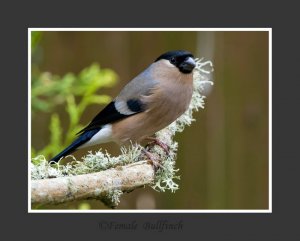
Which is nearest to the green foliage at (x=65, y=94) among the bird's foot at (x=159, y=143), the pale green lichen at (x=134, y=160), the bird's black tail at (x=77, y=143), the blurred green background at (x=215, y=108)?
the bird's black tail at (x=77, y=143)

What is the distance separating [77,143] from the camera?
14.9 feet

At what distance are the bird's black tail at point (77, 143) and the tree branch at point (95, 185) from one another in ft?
2.33

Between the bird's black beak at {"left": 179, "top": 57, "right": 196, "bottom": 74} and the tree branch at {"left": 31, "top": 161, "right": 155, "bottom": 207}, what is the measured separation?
953 mm

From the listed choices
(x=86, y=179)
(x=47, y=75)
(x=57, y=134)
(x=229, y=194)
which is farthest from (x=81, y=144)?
(x=229, y=194)

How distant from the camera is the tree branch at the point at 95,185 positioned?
3.42 meters

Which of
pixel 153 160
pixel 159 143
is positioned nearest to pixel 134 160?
pixel 153 160

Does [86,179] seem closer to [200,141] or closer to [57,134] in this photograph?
[57,134]

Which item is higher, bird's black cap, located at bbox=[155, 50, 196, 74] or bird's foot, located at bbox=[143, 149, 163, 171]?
bird's black cap, located at bbox=[155, 50, 196, 74]

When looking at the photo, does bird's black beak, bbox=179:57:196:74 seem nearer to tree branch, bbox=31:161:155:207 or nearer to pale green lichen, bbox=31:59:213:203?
pale green lichen, bbox=31:59:213:203

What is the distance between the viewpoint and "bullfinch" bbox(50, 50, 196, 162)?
4535mm

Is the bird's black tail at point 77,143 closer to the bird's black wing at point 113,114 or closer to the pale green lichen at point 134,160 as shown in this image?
the bird's black wing at point 113,114

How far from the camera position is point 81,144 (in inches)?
180

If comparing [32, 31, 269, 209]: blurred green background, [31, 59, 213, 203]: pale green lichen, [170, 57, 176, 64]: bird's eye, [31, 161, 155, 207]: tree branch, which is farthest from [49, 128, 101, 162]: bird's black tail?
[32, 31, 269, 209]: blurred green background

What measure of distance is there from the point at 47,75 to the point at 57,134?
1.88 ft
